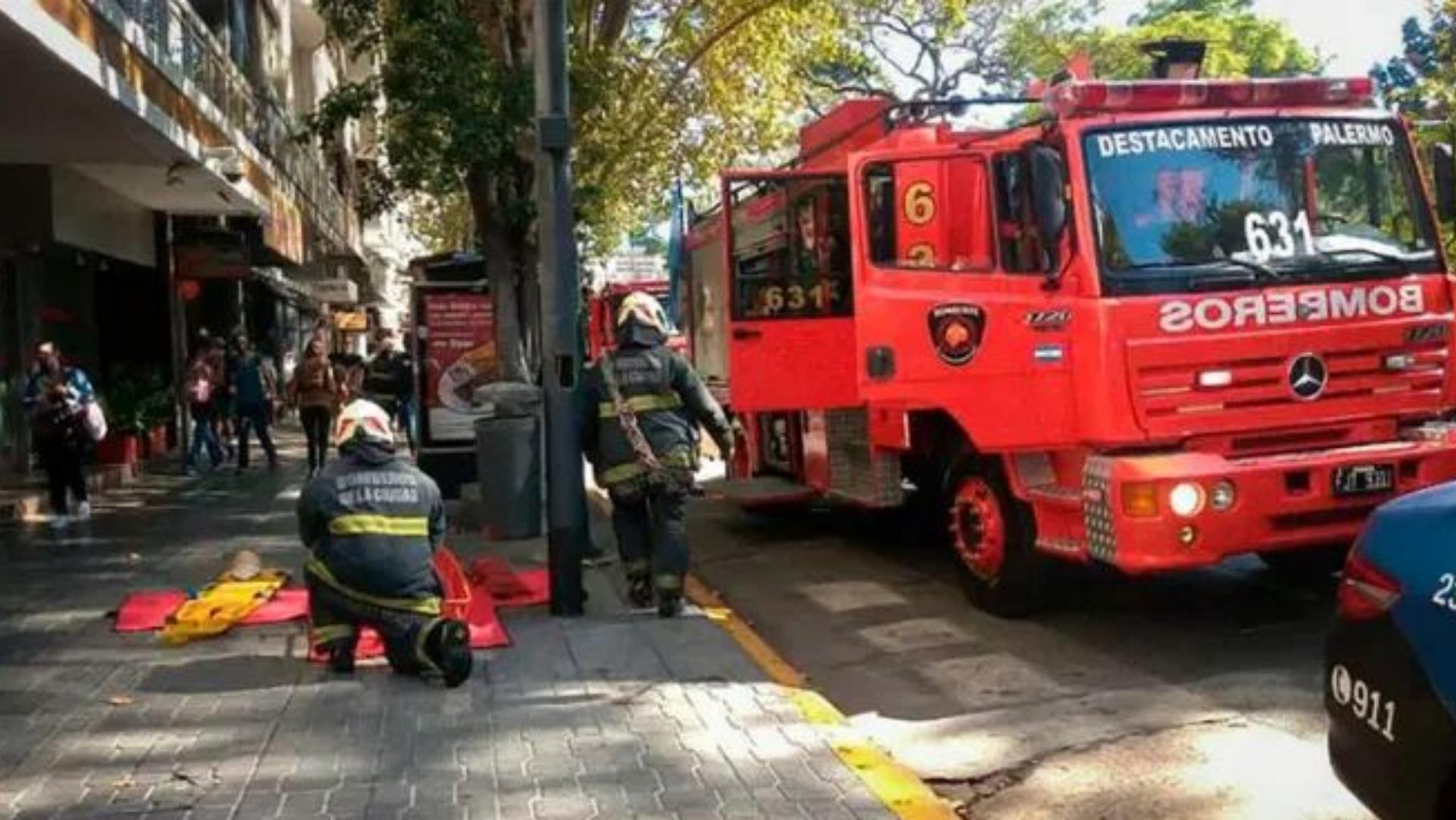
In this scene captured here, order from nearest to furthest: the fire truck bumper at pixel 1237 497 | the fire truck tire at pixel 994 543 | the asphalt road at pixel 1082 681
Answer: the asphalt road at pixel 1082 681 < the fire truck bumper at pixel 1237 497 < the fire truck tire at pixel 994 543

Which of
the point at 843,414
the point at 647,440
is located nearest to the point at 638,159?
the point at 843,414

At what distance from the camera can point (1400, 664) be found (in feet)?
11.3

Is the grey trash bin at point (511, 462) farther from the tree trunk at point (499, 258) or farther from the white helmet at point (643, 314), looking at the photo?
the white helmet at point (643, 314)

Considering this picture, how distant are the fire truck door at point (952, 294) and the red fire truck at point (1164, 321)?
14 mm

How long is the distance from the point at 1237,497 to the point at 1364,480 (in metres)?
0.71

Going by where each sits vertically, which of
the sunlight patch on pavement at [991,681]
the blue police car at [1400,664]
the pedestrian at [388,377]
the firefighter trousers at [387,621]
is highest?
the pedestrian at [388,377]

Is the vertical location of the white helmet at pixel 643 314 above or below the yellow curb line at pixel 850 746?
above

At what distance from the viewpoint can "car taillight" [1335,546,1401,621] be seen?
11.6ft

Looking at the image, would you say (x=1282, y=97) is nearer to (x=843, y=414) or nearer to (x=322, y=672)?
(x=843, y=414)

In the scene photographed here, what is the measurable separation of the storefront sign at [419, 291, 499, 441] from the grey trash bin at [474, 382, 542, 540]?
294cm

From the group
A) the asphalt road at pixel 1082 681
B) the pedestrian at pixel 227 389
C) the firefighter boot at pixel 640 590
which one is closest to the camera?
the asphalt road at pixel 1082 681

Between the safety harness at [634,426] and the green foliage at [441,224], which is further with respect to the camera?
the green foliage at [441,224]

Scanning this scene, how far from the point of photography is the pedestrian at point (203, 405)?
60.0ft

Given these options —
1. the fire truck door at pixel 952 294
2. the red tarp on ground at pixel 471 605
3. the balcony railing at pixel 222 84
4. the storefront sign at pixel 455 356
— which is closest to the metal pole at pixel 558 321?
the red tarp on ground at pixel 471 605
